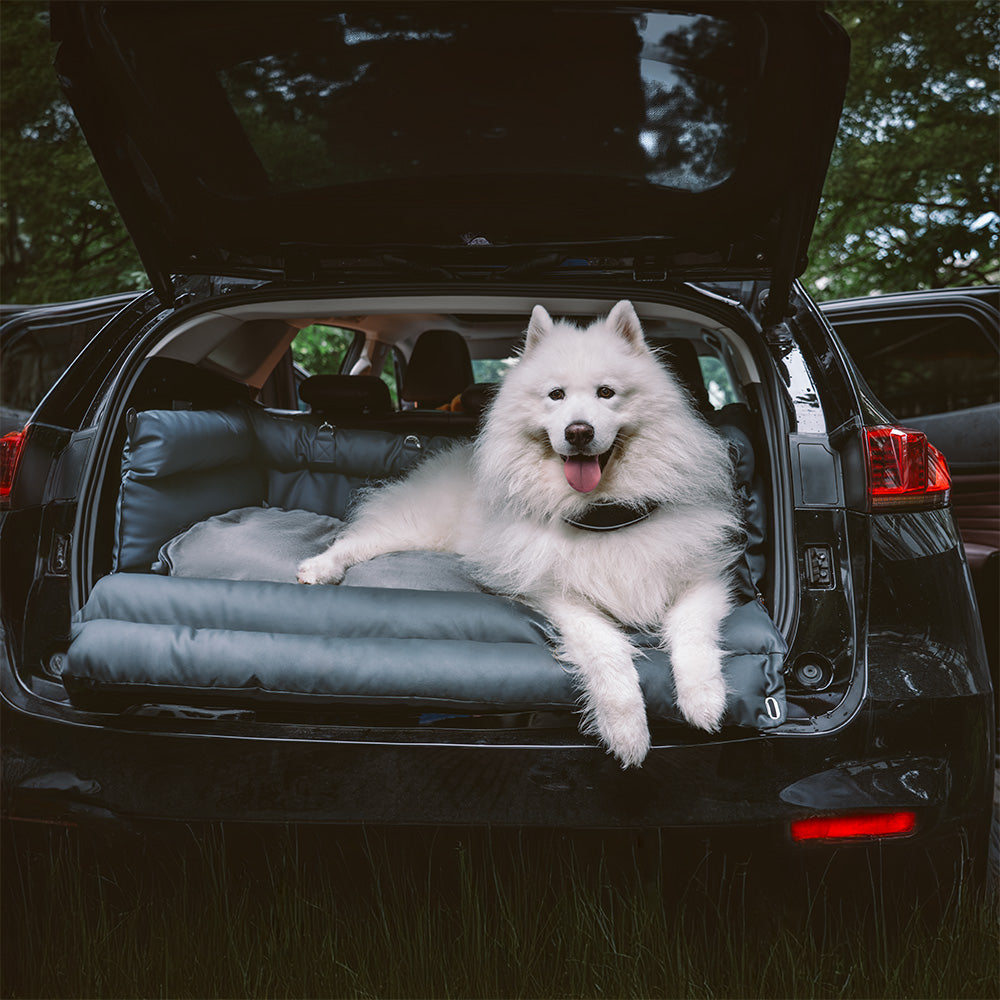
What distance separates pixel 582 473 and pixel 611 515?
15 cm

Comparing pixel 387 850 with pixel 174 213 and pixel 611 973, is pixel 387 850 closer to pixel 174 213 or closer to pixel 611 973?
pixel 611 973

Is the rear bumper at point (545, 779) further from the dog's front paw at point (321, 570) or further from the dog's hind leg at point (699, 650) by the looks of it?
the dog's front paw at point (321, 570)

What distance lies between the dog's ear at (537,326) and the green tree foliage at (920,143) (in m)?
7.03

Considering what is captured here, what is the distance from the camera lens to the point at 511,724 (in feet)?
5.72

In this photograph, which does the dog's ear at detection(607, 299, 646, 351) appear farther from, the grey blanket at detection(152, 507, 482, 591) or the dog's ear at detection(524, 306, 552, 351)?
the grey blanket at detection(152, 507, 482, 591)

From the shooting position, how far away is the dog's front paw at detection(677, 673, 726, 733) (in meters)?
1.69

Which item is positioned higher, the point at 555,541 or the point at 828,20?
the point at 828,20

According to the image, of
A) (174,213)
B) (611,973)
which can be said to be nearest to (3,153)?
(174,213)

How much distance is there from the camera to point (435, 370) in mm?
4395

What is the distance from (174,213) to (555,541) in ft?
4.54

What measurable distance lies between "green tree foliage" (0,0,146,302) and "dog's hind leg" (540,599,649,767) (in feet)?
27.8

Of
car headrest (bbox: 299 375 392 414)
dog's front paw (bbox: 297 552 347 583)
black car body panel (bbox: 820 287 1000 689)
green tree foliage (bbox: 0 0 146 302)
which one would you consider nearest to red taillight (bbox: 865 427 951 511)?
dog's front paw (bbox: 297 552 347 583)

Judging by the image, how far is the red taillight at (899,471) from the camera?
75.2 inches

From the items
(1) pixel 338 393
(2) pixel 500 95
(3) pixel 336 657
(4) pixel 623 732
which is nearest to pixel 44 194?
(1) pixel 338 393
